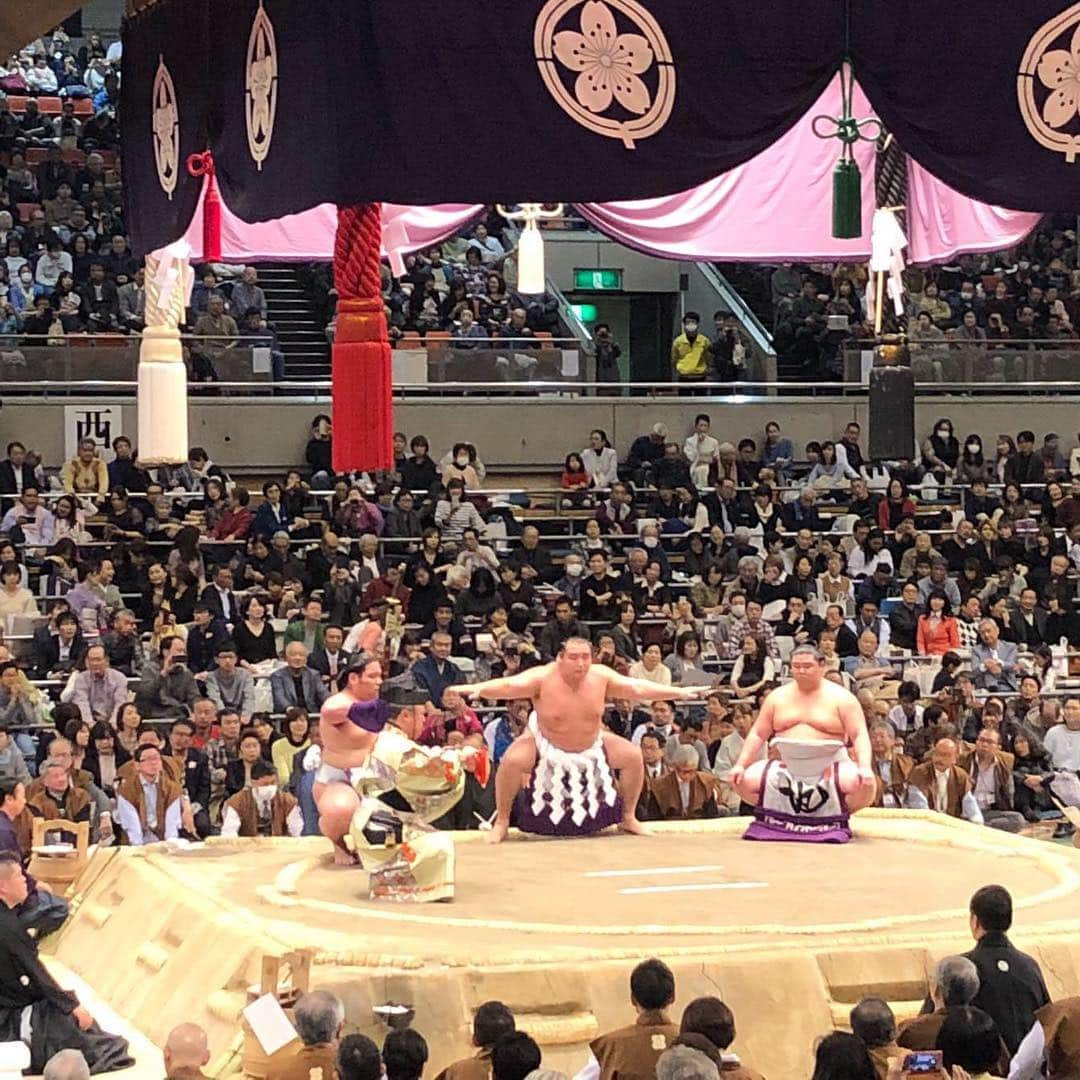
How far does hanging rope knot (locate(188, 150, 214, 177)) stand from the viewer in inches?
180

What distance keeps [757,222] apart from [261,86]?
1.97 meters

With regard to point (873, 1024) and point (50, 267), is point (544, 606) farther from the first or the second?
point (873, 1024)

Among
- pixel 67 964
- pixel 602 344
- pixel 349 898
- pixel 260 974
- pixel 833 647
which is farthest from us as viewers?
pixel 602 344

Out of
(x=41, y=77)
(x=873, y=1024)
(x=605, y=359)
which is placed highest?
(x=41, y=77)

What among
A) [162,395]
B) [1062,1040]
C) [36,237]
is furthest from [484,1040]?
[36,237]

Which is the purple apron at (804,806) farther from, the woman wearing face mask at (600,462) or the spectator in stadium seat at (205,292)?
the spectator in stadium seat at (205,292)

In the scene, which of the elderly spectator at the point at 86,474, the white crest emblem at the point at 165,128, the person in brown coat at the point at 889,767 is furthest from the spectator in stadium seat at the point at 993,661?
the white crest emblem at the point at 165,128

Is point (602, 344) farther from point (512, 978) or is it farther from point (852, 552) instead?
point (512, 978)

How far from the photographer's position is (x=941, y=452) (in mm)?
11406

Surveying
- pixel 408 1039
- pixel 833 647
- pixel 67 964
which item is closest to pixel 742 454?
pixel 833 647

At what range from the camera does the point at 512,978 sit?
13.9ft

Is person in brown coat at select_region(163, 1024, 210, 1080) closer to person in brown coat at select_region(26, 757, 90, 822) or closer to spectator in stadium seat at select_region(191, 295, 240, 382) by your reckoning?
person in brown coat at select_region(26, 757, 90, 822)

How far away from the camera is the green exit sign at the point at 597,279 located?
1360 centimetres

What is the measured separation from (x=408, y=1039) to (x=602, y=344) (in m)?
8.95
